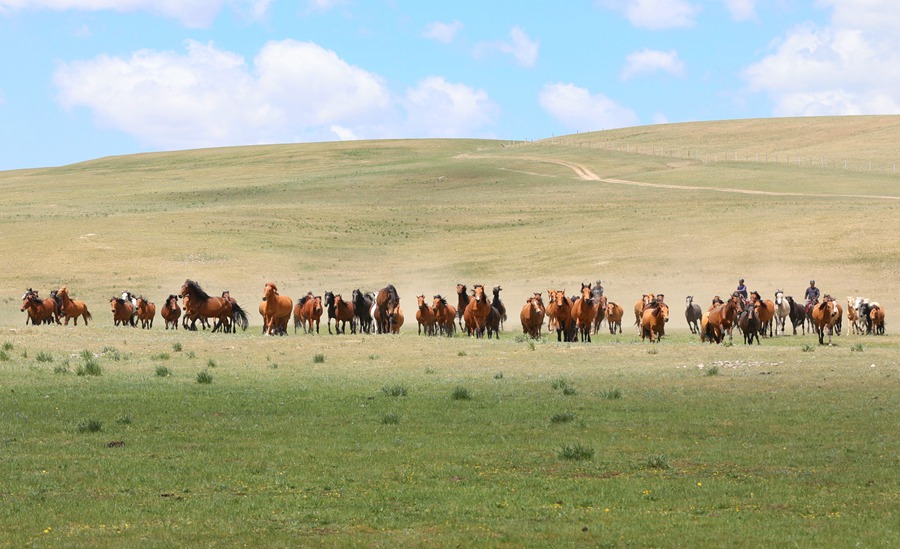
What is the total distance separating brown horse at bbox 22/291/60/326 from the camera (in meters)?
42.0

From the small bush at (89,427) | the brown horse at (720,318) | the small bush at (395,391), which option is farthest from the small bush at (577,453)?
the brown horse at (720,318)

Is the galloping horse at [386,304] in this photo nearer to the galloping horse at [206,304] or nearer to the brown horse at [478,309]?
the brown horse at [478,309]

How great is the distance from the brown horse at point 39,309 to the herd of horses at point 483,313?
0.04 m

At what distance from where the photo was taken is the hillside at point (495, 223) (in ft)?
202

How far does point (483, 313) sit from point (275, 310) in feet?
22.0

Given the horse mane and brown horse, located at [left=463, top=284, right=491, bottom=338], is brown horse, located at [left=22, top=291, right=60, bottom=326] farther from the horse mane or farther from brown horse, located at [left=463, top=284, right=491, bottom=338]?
brown horse, located at [left=463, top=284, right=491, bottom=338]

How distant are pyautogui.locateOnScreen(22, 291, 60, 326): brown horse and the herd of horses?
0.04 m

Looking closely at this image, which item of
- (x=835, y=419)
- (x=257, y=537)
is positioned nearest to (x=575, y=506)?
(x=257, y=537)

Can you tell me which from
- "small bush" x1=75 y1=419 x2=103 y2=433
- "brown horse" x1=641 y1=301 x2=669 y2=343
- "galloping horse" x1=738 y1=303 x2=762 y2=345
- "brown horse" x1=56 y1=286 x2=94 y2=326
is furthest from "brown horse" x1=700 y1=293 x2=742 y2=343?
"brown horse" x1=56 y1=286 x2=94 y2=326

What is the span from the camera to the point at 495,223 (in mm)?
86375

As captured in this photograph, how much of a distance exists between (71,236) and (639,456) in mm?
68194

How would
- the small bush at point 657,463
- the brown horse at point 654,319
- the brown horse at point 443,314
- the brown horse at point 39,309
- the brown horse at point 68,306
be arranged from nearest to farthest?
the small bush at point 657,463 → the brown horse at point 654,319 → the brown horse at point 443,314 → the brown horse at point 39,309 → the brown horse at point 68,306

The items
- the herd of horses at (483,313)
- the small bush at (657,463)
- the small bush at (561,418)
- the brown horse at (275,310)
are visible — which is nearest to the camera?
the small bush at (657,463)

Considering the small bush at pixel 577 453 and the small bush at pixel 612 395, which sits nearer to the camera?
the small bush at pixel 577 453
